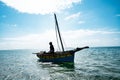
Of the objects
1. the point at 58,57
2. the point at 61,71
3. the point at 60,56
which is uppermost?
the point at 60,56

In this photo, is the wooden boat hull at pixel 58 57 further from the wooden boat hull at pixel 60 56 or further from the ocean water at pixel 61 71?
the ocean water at pixel 61 71

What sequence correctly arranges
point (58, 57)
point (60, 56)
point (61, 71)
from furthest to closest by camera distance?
1. point (58, 57)
2. point (60, 56)
3. point (61, 71)

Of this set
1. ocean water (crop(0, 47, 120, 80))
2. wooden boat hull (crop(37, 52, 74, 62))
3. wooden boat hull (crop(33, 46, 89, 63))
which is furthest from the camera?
wooden boat hull (crop(37, 52, 74, 62))

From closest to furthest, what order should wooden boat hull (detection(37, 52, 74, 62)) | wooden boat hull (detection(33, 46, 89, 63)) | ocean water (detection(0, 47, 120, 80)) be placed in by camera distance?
ocean water (detection(0, 47, 120, 80)) < wooden boat hull (detection(33, 46, 89, 63)) < wooden boat hull (detection(37, 52, 74, 62))

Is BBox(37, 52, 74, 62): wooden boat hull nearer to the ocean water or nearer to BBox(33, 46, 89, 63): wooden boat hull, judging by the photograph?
BBox(33, 46, 89, 63): wooden boat hull

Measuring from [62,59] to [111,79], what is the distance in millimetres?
18825

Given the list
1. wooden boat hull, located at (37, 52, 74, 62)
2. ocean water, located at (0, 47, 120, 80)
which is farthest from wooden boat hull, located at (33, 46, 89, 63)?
ocean water, located at (0, 47, 120, 80)

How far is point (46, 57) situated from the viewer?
41.2 m

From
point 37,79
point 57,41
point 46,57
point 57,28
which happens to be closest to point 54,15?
point 57,28

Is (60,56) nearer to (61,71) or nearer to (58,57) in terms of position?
(58,57)

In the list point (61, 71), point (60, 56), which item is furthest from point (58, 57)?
point (61, 71)

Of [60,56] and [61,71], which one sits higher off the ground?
[60,56]

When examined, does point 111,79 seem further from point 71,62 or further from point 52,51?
point 52,51

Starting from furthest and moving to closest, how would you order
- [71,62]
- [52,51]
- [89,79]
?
[52,51]
[71,62]
[89,79]
